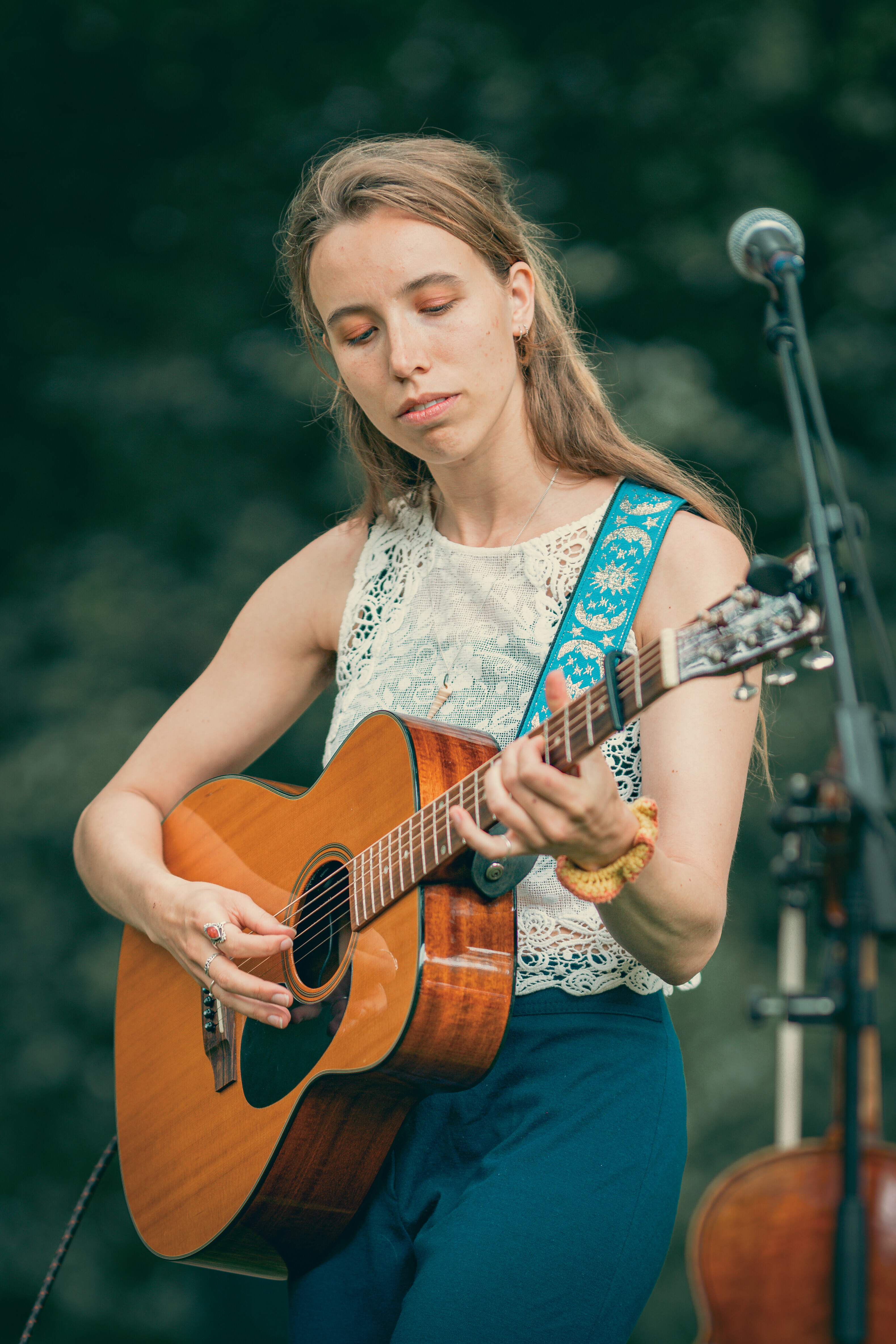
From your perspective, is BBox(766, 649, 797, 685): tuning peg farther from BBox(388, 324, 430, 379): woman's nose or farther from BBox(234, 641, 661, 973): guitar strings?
BBox(388, 324, 430, 379): woman's nose

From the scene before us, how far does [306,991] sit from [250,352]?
6.64ft

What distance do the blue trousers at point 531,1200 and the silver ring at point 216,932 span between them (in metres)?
0.35

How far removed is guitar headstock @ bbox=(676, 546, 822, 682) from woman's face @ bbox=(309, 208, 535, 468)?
0.67 m

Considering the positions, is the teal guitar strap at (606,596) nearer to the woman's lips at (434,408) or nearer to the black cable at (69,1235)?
the woman's lips at (434,408)

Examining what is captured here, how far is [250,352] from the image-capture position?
304 centimetres

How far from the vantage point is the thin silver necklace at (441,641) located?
1.58m

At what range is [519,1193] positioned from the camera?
1287 millimetres

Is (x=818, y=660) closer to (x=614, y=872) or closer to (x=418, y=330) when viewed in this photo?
(x=614, y=872)

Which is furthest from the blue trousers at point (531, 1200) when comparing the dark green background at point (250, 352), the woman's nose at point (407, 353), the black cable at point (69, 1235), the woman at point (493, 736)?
the dark green background at point (250, 352)

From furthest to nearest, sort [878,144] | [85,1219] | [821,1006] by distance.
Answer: [85,1219]
[878,144]
[821,1006]

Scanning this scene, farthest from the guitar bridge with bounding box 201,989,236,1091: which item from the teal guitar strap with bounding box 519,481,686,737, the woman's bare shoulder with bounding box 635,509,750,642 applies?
the woman's bare shoulder with bounding box 635,509,750,642

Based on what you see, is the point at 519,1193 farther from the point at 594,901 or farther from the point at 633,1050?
the point at 594,901

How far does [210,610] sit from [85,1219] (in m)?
1.51

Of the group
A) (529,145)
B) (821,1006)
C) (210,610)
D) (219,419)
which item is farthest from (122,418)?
(821,1006)
